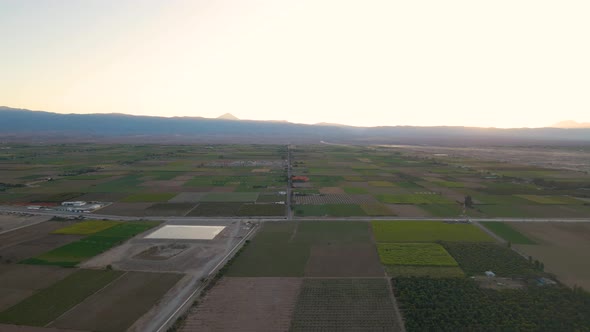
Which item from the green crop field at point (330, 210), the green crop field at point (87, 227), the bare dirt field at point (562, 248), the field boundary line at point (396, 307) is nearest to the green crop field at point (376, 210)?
the green crop field at point (330, 210)

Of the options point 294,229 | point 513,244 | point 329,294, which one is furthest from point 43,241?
point 513,244

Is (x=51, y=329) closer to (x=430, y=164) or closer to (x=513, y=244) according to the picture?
(x=513, y=244)

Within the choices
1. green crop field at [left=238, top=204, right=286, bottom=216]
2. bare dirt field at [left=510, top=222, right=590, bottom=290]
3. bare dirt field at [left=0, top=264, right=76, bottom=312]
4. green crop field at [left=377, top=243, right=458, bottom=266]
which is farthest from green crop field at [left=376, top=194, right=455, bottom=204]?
bare dirt field at [left=0, top=264, right=76, bottom=312]

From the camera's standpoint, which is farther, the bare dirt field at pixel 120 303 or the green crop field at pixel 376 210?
the green crop field at pixel 376 210

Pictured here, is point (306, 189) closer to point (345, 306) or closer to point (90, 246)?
point (90, 246)

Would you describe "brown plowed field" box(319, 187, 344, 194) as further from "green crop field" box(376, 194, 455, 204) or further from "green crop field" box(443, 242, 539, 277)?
"green crop field" box(443, 242, 539, 277)

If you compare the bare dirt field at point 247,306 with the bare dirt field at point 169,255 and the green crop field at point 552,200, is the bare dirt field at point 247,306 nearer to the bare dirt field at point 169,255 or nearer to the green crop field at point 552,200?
the bare dirt field at point 169,255

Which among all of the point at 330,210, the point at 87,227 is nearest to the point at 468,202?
the point at 330,210
